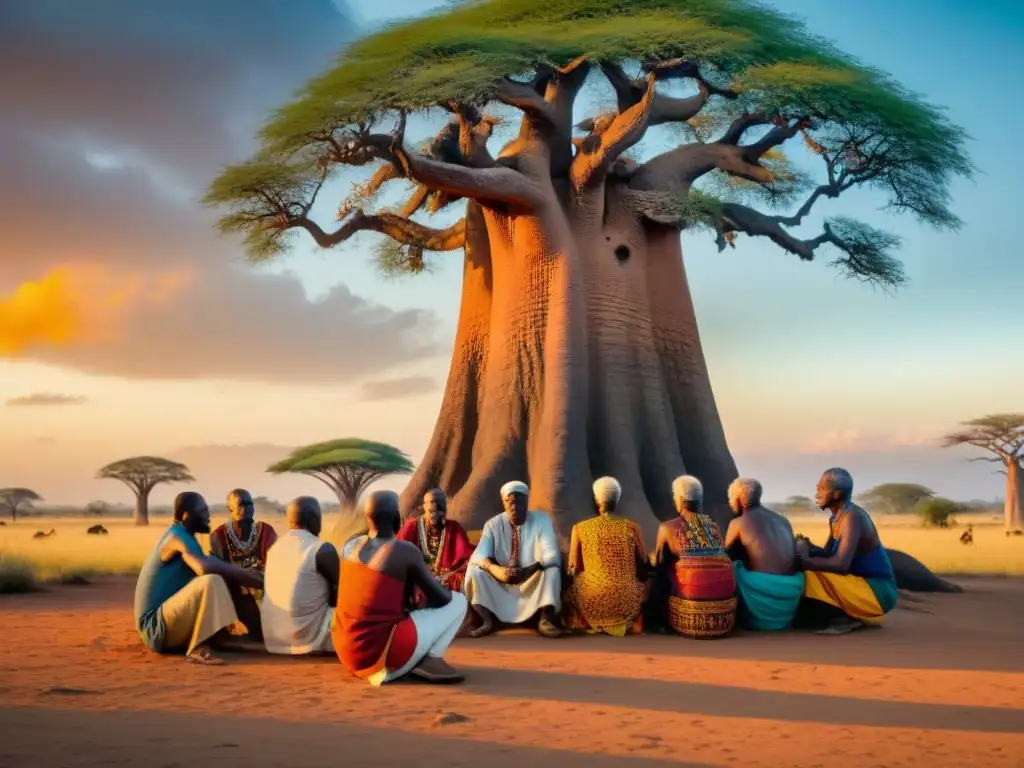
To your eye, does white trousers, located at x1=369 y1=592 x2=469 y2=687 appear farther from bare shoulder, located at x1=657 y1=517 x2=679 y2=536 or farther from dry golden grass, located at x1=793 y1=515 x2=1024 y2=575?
dry golden grass, located at x1=793 y1=515 x2=1024 y2=575

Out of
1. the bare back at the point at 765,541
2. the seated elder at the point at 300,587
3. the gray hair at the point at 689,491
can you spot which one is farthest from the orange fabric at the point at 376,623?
the bare back at the point at 765,541

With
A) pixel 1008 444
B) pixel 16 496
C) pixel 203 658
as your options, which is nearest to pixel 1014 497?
pixel 1008 444

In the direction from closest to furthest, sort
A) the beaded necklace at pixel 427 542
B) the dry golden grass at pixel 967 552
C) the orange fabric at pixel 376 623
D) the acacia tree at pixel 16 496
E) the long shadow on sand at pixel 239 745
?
1. the long shadow on sand at pixel 239 745
2. the orange fabric at pixel 376 623
3. the beaded necklace at pixel 427 542
4. the dry golden grass at pixel 967 552
5. the acacia tree at pixel 16 496

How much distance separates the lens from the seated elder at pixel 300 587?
5.96 meters

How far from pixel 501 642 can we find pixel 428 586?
1.91m

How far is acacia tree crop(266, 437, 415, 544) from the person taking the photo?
102ft

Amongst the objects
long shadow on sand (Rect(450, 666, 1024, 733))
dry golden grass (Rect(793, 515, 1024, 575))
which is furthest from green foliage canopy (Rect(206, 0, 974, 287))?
long shadow on sand (Rect(450, 666, 1024, 733))

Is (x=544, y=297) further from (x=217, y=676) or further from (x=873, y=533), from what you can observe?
(x=217, y=676)

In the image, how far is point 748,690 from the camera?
536 centimetres

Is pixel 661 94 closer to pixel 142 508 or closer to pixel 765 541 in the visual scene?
pixel 765 541

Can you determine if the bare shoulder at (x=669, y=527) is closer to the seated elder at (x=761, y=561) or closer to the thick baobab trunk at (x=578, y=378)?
the seated elder at (x=761, y=561)

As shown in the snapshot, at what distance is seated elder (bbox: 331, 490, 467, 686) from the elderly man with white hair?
1.70 m

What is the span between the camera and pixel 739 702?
505cm

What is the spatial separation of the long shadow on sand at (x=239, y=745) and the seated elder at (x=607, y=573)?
276 cm
